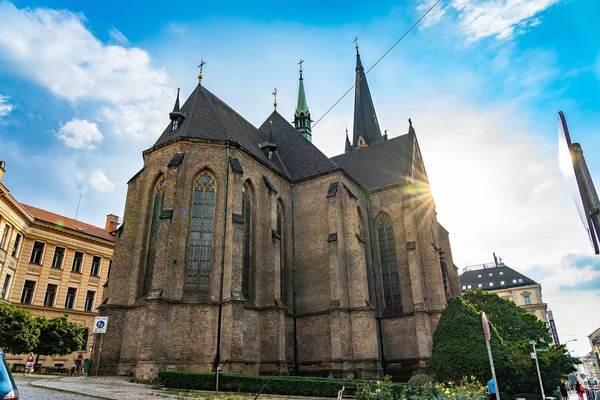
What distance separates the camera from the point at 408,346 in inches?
956

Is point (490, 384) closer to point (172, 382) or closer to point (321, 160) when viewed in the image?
point (172, 382)

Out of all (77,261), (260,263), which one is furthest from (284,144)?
(77,261)

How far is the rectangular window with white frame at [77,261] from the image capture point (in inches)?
1404

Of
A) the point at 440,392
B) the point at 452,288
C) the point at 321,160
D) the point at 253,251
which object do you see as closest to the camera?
the point at 440,392

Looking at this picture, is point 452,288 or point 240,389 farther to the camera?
point 452,288

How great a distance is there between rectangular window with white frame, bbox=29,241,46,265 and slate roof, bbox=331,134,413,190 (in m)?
26.5

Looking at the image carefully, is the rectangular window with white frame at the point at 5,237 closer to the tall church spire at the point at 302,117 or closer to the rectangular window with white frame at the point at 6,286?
the rectangular window with white frame at the point at 6,286

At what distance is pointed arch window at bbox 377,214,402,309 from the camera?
2666 centimetres

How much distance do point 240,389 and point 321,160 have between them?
1706 cm

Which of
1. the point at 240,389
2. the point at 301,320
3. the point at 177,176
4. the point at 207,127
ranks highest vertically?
the point at 207,127

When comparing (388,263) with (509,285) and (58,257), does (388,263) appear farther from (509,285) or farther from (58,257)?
(509,285)

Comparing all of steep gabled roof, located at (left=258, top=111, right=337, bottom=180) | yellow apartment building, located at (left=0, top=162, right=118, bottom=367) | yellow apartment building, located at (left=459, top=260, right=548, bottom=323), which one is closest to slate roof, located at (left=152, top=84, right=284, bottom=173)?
steep gabled roof, located at (left=258, top=111, right=337, bottom=180)

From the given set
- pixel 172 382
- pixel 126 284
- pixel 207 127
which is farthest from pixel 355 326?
pixel 207 127

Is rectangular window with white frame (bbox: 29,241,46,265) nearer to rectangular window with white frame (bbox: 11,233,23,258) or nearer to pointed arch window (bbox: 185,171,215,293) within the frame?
rectangular window with white frame (bbox: 11,233,23,258)
